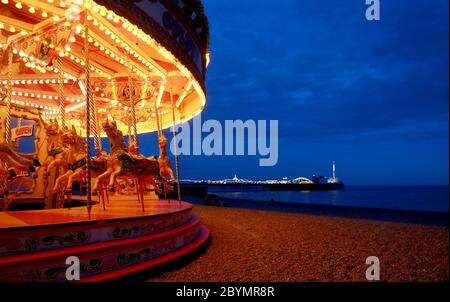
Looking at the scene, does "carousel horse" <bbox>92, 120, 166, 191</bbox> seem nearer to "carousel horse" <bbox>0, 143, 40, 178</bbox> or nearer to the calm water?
"carousel horse" <bbox>0, 143, 40, 178</bbox>

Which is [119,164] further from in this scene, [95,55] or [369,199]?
[369,199]

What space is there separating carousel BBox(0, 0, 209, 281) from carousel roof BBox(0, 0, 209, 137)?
28 mm

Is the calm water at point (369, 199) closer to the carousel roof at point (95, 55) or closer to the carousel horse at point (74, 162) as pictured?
the carousel roof at point (95, 55)

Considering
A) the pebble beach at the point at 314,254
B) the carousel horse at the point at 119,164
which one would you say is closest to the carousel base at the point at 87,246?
the pebble beach at the point at 314,254

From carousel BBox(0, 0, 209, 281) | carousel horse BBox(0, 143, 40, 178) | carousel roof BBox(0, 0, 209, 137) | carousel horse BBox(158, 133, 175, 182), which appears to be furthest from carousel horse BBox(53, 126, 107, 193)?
carousel horse BBox(158, 133, 175, 182)

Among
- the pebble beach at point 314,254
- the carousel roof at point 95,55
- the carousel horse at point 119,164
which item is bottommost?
the pebble beach at point 314,254

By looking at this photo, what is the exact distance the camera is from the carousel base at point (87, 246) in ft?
9.12

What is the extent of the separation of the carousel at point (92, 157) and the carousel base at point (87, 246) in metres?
0.01

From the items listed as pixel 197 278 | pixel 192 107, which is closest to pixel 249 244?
A: pixel 197 278

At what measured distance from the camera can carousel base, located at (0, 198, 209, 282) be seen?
109 inches

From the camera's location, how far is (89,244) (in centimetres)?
333

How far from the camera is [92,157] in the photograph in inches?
217
